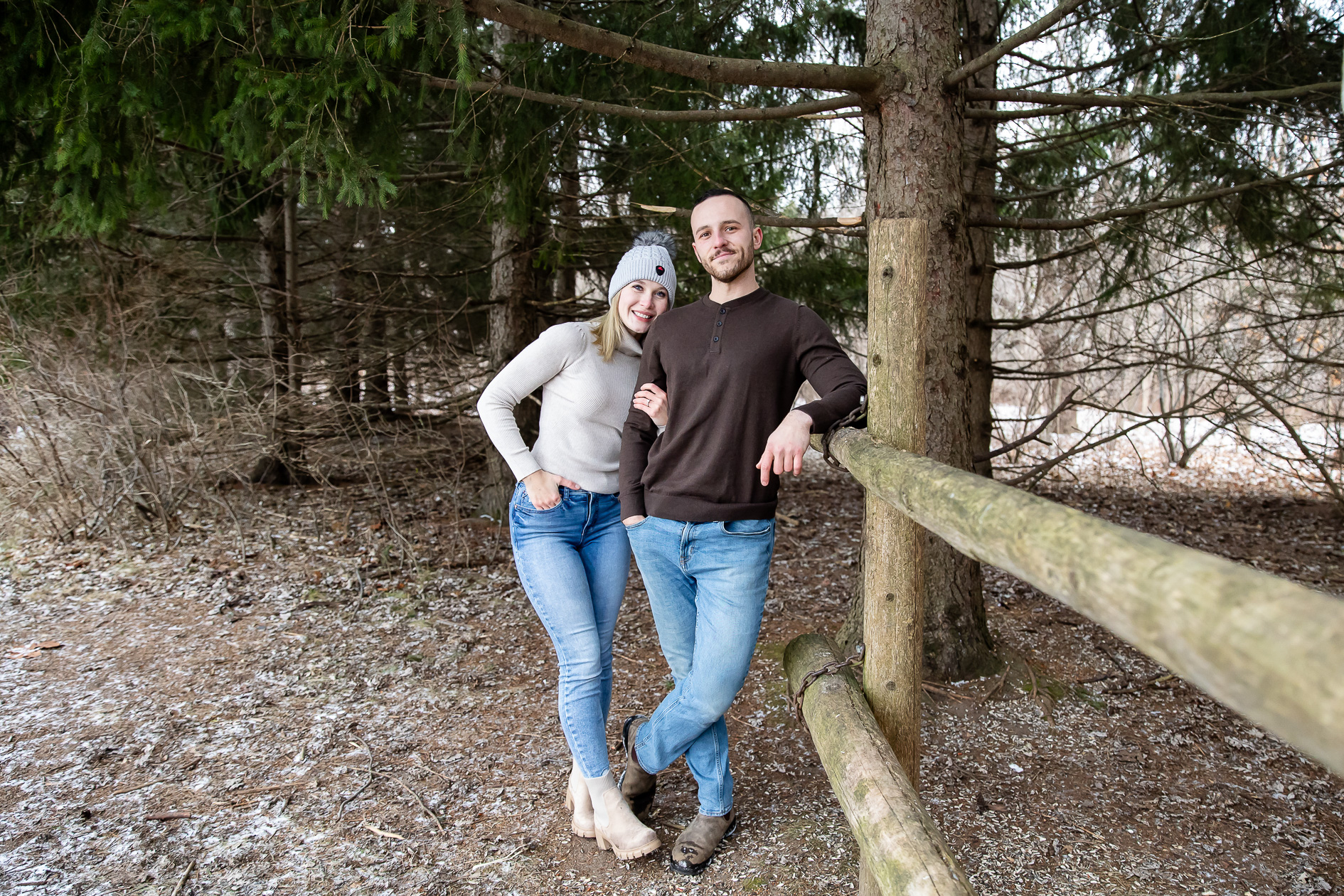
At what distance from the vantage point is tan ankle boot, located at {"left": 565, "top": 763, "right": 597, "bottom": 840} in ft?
9.73

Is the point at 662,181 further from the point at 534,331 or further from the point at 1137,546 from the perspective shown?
the point at 1137,546

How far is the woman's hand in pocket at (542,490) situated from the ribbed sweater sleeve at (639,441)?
9.4 inches

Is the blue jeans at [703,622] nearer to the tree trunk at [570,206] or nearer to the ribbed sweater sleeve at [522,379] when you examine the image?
the ribbed sweater sleeve at [522,379]

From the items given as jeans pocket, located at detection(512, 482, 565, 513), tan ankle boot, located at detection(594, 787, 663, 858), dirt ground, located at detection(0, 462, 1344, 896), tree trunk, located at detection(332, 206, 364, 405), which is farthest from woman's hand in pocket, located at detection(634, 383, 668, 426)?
tree trunk, located at detection(332, 206, 364, 405)

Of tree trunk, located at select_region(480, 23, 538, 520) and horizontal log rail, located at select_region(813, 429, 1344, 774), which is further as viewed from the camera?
tree trunk, located at select_region(480, 23, 538, 520)

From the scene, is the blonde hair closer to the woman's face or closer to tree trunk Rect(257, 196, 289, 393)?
the woman's face

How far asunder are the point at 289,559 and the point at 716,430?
4.94 metres

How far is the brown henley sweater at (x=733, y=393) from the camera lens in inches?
98.8

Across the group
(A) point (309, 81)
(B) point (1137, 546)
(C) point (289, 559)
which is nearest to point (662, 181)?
(A) point (309, 81)

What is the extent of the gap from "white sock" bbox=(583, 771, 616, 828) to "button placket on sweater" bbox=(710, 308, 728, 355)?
4.69 ft

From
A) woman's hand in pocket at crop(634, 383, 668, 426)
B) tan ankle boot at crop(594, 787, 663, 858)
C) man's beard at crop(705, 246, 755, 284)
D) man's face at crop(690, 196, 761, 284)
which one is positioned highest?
man's face at crop(690, 196, 761, 284)

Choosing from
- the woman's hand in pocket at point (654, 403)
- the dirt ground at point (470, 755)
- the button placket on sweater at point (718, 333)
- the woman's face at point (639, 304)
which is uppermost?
the woman's face at point (639, 304)

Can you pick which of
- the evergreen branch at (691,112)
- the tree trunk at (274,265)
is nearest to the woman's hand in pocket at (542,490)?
the evergreen branch at (691,112)

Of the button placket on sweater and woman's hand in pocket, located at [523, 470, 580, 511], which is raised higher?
the button placket on sweater
